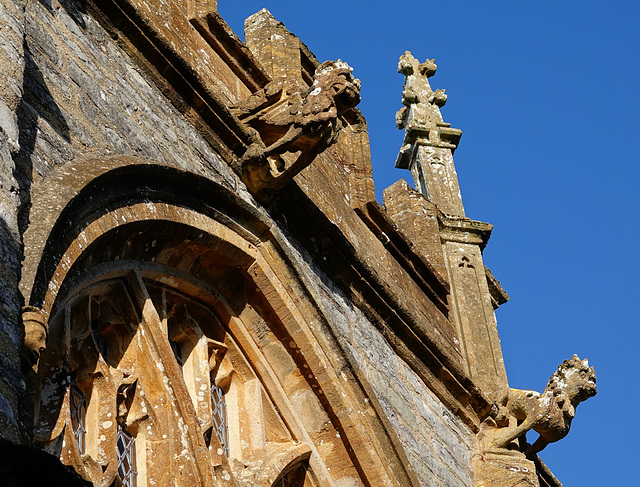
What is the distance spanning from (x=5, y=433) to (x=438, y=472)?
4152 millimetres

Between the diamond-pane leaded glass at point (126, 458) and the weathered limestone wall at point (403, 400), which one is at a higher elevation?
the weathered limestone wall at point (403, 400)

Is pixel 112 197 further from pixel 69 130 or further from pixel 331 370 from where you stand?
pixel 331 370

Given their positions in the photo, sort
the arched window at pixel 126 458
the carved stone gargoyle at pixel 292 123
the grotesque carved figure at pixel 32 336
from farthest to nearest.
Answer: the carved stone gargoyle at pixel 292 123, the arched window at pixel 126 458, the grotesque carved figure at pixel 32 336

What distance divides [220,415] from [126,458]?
2.98 ft

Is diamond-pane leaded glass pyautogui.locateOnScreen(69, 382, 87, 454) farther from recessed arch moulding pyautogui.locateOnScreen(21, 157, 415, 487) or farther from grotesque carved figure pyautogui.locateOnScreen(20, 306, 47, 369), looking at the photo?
grotesque carved figure pyautogui.locateOnScreen(20, 306, 47, 369)

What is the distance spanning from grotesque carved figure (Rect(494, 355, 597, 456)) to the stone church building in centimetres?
1

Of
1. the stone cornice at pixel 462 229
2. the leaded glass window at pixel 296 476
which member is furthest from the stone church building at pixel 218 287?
the stone cornice at pixel 462 229

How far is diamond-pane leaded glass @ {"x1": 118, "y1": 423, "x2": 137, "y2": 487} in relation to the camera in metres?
4.68

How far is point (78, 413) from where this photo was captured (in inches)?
181

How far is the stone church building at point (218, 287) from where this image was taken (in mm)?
4238

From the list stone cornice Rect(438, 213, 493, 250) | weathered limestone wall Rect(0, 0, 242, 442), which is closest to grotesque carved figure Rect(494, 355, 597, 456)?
stone cornice Rect(438, 213, 493, 250)

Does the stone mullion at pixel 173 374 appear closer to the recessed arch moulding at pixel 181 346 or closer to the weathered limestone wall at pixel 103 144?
the recessed arch moulding at pixel 181 346

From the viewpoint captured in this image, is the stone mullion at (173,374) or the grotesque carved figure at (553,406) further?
the grotesque carved figure at (553,406)

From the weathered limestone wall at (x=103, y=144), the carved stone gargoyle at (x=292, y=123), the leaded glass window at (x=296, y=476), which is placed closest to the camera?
the weathered limestone wall at (x=103, y=144)
